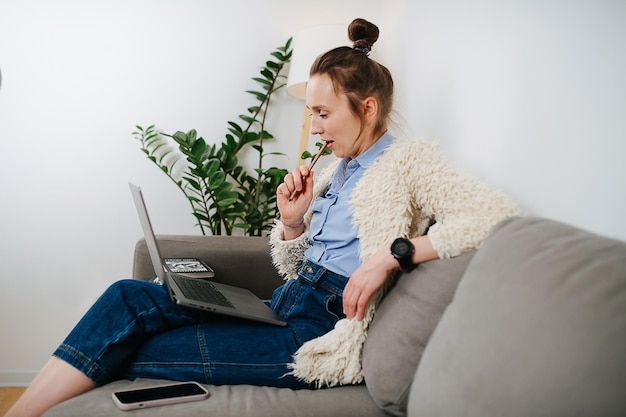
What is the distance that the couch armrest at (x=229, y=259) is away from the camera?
188cm

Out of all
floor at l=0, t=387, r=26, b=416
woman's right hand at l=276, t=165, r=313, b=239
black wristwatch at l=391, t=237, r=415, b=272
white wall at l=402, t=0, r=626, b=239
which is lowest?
floor at l=0, t=387, r=26, b=416

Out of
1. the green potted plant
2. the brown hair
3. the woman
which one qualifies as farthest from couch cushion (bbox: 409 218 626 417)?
the green potted plant

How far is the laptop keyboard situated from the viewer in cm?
128

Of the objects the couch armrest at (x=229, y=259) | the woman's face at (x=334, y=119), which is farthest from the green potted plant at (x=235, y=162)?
the woman's face at (x=334, y=119)

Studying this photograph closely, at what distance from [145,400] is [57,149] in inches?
68.6

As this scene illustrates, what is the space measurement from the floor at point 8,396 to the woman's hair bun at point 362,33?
194cm

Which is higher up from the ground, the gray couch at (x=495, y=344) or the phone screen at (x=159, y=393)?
the gray couch at (x=495, y=344)

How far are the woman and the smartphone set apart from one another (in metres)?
0.08

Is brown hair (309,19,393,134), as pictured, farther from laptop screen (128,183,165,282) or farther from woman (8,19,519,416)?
laptop screen (128,183,165,282)

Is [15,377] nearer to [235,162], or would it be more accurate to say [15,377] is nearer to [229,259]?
[229,259]

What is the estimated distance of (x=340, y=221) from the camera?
4.41 feet

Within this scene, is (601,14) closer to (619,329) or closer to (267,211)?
(619,329)

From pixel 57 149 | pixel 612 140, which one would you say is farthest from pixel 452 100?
pixel 57 149

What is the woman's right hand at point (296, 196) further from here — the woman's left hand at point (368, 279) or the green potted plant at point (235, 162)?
the green potted plant at point (235, 162)
